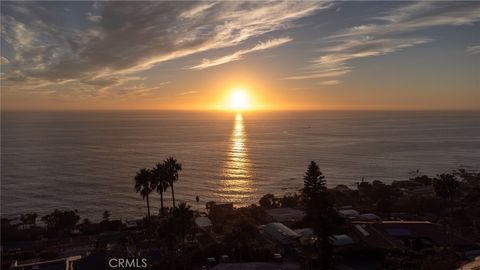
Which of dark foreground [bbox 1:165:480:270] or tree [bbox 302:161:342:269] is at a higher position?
tree [bbox 302:161:342:269]

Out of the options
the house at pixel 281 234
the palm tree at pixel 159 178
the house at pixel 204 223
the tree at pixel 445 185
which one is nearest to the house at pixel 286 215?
the house at pixel 281 234

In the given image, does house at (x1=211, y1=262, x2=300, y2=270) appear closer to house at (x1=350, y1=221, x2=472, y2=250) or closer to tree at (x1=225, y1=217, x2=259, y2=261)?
tree at (x1=225, y1=217, x2=259, y2=261)

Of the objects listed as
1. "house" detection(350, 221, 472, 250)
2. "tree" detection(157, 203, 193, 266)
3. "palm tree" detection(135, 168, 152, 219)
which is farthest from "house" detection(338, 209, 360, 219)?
"tree" detection(157, 203, 193, 266)

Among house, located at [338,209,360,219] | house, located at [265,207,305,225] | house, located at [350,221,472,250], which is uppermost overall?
house, located at [350,221,472,250]

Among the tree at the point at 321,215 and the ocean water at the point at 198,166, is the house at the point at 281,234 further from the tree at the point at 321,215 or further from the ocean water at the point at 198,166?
the ocean water at the point at 198,166

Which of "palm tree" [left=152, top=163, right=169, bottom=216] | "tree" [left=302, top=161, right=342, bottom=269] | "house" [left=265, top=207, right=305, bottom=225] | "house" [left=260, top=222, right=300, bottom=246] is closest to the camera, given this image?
"tree" [left=302, top=161, right=342, bottom=269]

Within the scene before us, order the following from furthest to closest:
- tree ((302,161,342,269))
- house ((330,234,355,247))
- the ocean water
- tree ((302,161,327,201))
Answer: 1. the ocean water
2. house ((330,234,355,247))
3. tree ((302,161,327,201))
4. tree ((302,161,342,269))

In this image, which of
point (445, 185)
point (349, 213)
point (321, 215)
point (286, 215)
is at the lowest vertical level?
point (286, 215)

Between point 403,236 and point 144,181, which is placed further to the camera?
point 403,236

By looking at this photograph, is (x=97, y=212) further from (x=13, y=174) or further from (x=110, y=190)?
(x=13, y=174)

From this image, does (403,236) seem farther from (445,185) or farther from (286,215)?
(286,215)

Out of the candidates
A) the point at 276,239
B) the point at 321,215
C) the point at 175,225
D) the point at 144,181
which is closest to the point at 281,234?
the point at 276,239

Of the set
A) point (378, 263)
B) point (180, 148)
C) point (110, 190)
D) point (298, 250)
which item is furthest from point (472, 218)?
point (180, 148)
